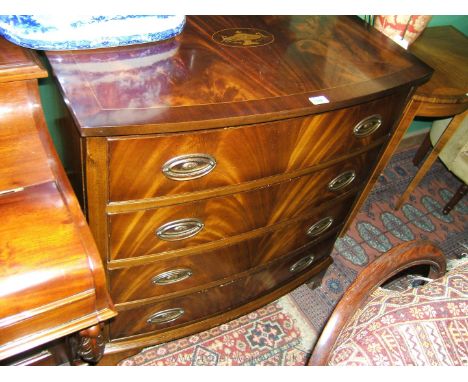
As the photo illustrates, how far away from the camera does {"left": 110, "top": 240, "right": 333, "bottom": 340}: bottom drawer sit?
1388 millimetres

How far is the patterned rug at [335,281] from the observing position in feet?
5.65

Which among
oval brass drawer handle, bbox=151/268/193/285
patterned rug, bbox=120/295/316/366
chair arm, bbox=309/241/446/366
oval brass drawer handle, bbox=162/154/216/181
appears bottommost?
patterned rug, bbox=120/295/316/366

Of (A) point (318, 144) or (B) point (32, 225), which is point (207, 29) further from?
(B) point (32, 225)

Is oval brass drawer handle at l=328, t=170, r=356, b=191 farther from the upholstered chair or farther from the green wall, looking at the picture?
the green wall

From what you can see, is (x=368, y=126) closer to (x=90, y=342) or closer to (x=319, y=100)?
(x=319, y=100)

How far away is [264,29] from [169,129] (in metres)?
0.64

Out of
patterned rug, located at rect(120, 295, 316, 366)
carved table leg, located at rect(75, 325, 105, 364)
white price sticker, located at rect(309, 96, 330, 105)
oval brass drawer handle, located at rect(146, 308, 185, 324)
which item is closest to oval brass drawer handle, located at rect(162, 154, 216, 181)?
white price sticker, located at rect(309, 96, 330, 105)

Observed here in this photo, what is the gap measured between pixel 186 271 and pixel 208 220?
0.72 feet

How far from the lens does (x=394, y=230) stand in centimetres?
246

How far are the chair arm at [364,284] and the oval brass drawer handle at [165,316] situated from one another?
0.69m

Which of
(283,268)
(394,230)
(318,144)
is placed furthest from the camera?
(394,230)

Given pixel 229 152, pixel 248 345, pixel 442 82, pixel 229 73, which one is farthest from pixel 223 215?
pixel 442 82
